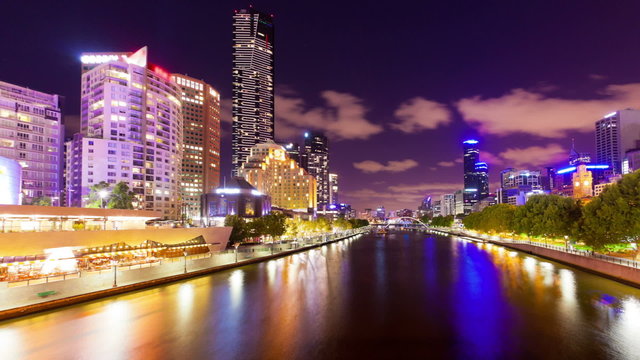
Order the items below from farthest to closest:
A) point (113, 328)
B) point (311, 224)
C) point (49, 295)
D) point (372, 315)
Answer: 1. point (311, 224)
2. point (372, 315)
3. point (49, 295)
4. point (113, 328)

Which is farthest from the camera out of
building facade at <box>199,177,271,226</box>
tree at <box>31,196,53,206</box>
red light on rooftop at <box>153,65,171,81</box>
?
red light on rooftop at <box>153,65,171,81</box>

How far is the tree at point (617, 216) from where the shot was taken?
38.5 metres

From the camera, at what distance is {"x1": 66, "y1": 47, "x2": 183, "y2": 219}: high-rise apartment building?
10800 cm

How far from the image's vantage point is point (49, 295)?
23.0 metres

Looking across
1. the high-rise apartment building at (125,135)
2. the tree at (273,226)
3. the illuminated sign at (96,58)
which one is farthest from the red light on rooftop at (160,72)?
the tree at (273,226)

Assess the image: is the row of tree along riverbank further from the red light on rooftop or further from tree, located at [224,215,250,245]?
the red light on rooftop

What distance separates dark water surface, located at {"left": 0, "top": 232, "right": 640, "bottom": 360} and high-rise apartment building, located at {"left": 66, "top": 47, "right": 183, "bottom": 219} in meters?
87.6

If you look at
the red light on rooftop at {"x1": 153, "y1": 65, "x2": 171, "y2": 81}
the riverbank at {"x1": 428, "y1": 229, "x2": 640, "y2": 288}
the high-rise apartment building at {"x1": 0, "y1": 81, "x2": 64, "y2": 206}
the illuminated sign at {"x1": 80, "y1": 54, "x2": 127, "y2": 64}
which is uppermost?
the illuminated sign at {"x1": 80, "y1": 54, "x2": 127, "y2": 64}

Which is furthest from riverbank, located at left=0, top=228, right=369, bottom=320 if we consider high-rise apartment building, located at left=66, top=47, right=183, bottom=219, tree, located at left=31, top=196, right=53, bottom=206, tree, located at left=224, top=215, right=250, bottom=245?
high-rise apartment building, located at left=66, top=47, right=183, bottom=219

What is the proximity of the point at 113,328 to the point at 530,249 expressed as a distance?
66.7 metres

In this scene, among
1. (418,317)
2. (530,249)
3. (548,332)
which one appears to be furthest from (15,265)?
(530,249)

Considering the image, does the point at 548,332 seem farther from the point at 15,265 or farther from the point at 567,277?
the point at 15,265

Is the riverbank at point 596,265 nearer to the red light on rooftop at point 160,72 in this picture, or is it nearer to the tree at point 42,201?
the tree at point 42,201

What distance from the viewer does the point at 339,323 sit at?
22.5 metres
